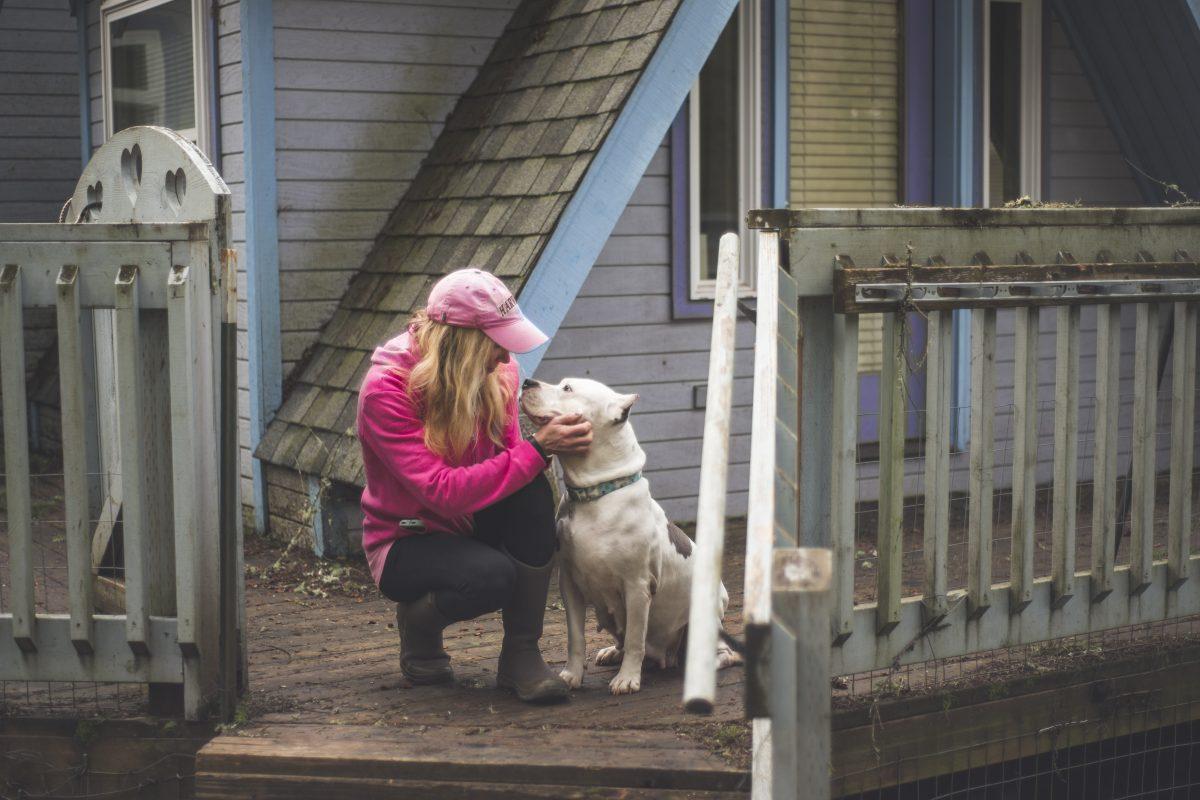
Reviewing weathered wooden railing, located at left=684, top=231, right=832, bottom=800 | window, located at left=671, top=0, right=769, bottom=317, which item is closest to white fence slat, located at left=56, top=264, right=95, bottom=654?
weathered wooden railing, located at left=684, top=231, right=832, bottom=800

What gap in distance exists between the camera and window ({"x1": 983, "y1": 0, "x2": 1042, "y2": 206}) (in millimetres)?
7855

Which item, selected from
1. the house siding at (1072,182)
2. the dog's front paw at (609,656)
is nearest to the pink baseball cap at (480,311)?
the dog's front paw at (609,656)

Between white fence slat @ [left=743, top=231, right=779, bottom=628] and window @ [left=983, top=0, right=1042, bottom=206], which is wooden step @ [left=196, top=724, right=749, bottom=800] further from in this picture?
window @ [left=983, top=0, right=1042, bottom=206]

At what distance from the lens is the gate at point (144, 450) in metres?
3.71

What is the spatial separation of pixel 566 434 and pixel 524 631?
2.11 feet

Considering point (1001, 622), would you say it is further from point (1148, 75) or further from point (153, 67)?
point (153, 67)

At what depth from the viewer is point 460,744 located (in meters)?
3.63

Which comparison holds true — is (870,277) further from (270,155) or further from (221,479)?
(270,155)

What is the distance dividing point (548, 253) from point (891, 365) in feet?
6.67

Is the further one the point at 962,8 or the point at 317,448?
the point at 962,8

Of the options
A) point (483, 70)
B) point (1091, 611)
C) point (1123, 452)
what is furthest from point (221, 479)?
point (1123, 452)

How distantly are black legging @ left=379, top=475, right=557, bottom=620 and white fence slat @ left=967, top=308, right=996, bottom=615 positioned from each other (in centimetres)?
122

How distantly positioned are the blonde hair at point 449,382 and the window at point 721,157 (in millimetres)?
3164

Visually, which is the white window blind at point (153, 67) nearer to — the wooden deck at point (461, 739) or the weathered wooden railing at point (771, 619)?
the wooden deck at point (461, 739)
